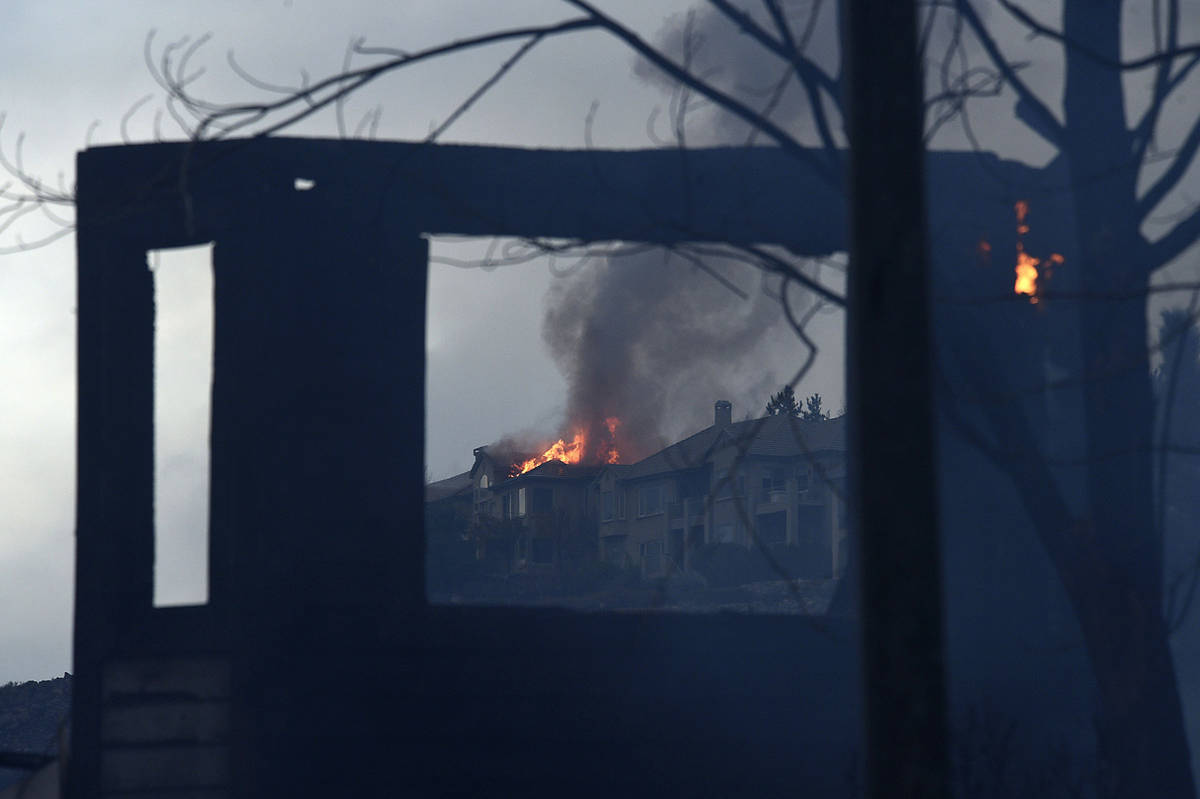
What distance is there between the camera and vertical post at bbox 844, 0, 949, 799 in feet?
13.9

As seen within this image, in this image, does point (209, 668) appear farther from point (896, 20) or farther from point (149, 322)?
point (896, 20)

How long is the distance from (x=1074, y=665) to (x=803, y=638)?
2.16 metres

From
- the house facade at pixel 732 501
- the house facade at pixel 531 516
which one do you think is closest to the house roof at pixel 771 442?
the house facade at pixel 732 501

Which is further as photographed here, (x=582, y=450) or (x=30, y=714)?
(x=582, y=450)

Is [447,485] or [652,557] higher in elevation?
[447,485]

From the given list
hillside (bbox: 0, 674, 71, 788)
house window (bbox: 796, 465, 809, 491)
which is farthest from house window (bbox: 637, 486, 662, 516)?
hillside (bbox: 0, 674, 71, 788)

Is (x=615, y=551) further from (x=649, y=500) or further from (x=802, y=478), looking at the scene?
(x=802, y=478)

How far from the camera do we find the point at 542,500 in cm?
7375

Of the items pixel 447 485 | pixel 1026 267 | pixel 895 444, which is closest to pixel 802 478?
pixel 447 485

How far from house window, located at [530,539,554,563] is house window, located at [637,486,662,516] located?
5.27m

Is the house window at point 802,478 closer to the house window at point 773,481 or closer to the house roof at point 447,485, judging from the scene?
the house window at point 773,481

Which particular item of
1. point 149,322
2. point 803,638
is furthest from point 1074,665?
point 149,322

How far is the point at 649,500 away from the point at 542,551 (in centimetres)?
651

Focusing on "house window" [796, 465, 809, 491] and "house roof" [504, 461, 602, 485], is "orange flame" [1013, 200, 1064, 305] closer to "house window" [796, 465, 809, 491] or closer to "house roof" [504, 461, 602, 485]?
"house window" [796, 465, 809, 491]
